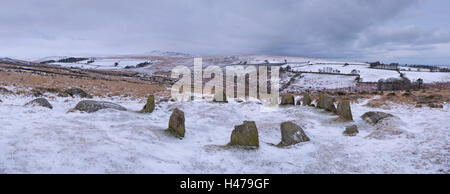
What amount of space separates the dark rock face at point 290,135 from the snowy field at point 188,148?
0.45 m

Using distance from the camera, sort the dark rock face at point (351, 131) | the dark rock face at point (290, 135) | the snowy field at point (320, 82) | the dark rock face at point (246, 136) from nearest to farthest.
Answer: the dark rock face at point (246, 136) → the dark rock face at point (290, 135) → the dark rock face at point (351, 131) → the snowy field at point (320, 82)

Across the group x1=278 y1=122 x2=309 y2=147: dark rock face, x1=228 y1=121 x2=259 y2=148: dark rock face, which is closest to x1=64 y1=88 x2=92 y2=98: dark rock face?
x1=228 y1=121 x2=259 y2=148: dark rock face

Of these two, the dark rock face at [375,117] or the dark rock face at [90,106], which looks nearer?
the dark rock face at [375,117]

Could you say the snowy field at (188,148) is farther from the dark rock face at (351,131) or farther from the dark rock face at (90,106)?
the dark rock face at (90,106)

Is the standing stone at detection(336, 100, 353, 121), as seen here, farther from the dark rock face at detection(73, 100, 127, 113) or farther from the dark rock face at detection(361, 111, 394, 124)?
the dark rock face at detection(73, 100, 127, 113)

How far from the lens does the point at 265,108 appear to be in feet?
77.8

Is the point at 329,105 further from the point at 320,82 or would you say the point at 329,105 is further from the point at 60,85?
the point at 320,82

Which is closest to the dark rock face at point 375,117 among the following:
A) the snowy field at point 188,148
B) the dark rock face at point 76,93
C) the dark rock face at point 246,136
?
the snowy field at point 188,148

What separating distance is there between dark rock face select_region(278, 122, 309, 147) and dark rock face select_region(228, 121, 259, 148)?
1917 mm

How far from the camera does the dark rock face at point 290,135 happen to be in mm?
12117

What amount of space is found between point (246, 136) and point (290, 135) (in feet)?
9.23

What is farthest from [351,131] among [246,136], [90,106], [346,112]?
[90,106]

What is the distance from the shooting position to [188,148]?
1113cm
